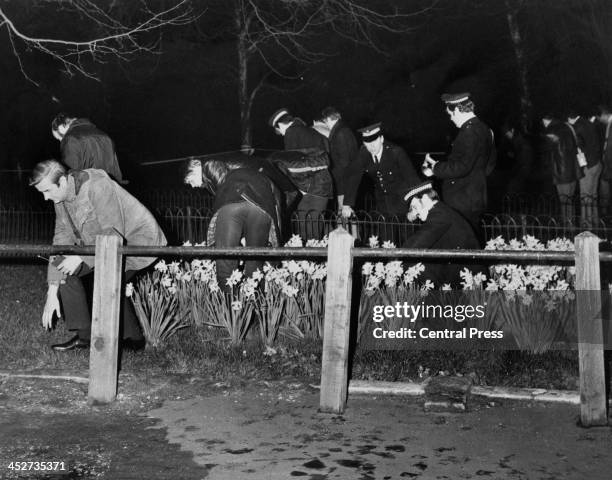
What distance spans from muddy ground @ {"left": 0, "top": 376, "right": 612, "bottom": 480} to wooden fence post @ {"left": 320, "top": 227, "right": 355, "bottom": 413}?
166mm

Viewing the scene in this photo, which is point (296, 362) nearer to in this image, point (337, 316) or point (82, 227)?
point (337, 316)

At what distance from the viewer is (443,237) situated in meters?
8.16

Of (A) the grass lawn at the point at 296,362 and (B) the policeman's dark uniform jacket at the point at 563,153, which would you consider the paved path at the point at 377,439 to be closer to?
(A) the grass lawn at the point at 296,362

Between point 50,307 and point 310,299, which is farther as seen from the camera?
point 310,299

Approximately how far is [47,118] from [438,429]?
23.4 meters

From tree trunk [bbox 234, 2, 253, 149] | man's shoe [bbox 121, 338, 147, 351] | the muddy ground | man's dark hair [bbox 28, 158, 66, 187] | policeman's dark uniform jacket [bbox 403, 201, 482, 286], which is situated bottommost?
the muddy ground

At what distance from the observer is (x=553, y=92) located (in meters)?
26.2

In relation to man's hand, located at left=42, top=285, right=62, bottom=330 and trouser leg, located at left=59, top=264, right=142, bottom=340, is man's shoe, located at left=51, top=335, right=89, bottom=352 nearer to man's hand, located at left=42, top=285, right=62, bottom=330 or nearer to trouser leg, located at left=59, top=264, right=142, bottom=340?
trouser leg, located at left=59, top=264, right=142, bottom=340

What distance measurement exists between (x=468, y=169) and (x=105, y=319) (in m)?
4.39

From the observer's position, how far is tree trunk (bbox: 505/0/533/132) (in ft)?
78.5

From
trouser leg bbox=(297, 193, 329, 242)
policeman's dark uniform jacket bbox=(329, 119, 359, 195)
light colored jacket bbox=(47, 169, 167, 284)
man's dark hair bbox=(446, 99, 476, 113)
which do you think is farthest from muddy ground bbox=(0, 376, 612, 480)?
policeman's dark uniform jacket bbox=(329, 119, 359, 195)

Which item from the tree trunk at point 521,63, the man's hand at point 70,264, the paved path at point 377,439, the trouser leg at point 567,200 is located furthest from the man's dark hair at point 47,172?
the tree trunk at point 521,63

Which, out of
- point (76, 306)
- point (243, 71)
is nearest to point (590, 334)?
point (76, 306)

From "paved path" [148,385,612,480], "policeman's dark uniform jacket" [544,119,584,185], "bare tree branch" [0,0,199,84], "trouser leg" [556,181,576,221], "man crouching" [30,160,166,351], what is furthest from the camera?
"policeman's dark uniform jacket" [544,119,584,185]
